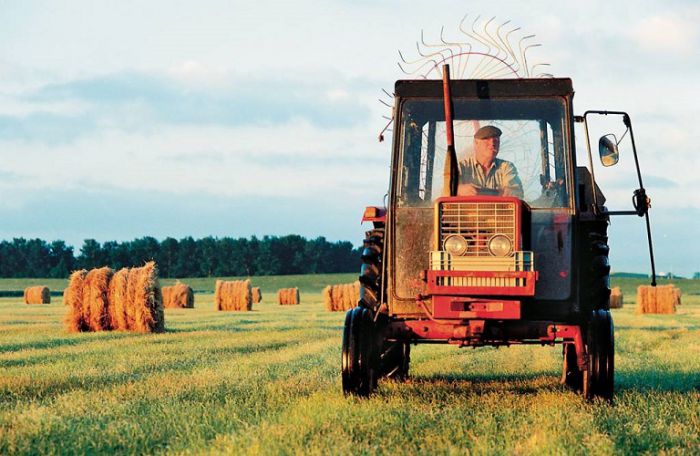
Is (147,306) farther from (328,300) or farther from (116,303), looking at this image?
(328,300)

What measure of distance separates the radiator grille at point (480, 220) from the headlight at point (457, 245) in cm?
4

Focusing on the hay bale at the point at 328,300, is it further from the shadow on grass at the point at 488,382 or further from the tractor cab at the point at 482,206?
the tractor cab at the point at 482,206

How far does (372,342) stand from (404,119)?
2109 millimetres

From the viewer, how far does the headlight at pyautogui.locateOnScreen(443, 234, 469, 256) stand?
8617mm

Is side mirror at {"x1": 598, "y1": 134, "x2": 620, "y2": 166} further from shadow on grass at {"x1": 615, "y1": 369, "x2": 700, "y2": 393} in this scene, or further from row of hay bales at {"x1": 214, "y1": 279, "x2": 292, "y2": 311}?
row of hay bales at {"x1": 214, "y1": 279, "x2": 292, "y2": 311}

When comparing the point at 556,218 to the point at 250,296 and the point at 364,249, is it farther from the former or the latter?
the point at 250,296

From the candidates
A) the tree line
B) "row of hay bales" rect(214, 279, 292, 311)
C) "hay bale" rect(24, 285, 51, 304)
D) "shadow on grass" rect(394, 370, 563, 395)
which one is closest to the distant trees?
the tree line

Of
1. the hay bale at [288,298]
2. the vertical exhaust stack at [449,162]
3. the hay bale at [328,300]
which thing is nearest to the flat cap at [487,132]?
the vertical exhaust stack at [449,162]

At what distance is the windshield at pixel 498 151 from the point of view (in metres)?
9.27

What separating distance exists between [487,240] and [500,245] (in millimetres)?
119

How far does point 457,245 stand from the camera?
28.3ft

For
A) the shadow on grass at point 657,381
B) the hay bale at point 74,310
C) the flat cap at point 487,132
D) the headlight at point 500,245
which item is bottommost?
the shadow on grass at point 657,381

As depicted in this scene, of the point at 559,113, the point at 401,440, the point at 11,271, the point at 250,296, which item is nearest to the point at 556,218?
the point at 559,113

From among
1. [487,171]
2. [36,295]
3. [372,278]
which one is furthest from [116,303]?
[36,295]
